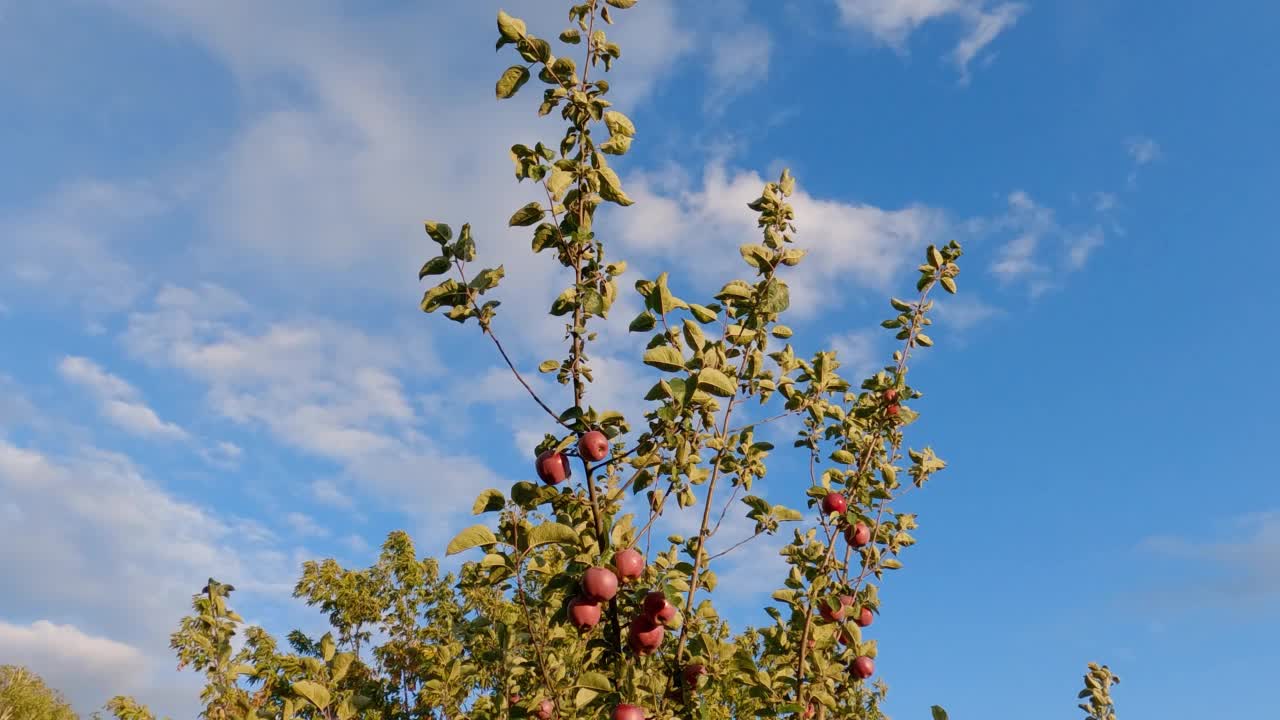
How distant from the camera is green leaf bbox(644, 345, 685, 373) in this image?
347 cm

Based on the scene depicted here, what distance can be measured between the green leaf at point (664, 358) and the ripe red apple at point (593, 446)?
39 centimetres

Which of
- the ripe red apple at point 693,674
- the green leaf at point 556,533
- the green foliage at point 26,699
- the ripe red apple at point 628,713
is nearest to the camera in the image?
the ripe red apple at point 628,713

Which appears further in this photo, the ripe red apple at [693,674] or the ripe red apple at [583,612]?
the ripe red apple at [693,674]

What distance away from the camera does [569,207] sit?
3668 millimetres

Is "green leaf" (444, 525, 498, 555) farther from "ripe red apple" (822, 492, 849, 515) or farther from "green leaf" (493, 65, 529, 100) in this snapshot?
"ripe red apple" (822, 492, 849, 515)

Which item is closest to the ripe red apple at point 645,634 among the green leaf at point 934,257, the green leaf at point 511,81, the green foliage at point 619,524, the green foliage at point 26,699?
the green foliage at point 619,524

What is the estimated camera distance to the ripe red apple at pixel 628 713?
10.9 ft

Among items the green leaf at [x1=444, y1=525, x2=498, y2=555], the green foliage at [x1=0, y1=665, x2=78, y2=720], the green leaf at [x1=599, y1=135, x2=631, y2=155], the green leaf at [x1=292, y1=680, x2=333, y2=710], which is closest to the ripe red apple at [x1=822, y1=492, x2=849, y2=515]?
the green leaf at [x1=444, y1=525, x2=498, y2=555]

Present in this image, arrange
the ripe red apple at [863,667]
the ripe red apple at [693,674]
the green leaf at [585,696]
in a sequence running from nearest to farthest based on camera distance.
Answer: the green leaf at [585,696] → the ripe red apple at [693,674] → the ripe red apple at [863,667]

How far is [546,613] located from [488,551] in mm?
971

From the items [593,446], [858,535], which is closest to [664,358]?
[593,446]

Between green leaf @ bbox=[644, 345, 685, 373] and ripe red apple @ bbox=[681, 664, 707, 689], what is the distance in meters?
1.50

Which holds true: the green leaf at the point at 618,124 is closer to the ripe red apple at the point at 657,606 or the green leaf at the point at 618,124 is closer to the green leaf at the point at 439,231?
the green leaf at the point at 439,231

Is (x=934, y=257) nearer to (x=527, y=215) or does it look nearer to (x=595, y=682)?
(x=527, y=215)
